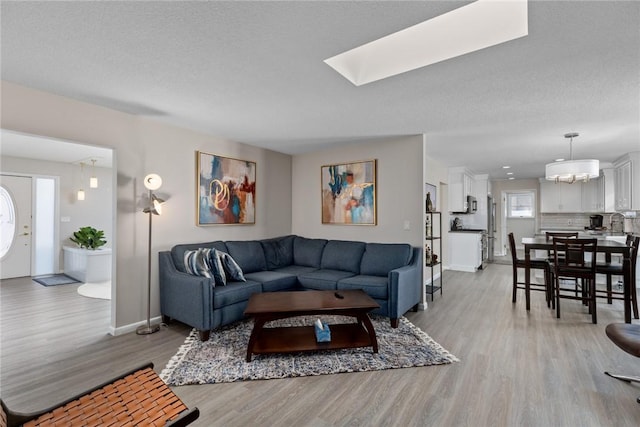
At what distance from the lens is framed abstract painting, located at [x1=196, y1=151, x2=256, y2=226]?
4.10m

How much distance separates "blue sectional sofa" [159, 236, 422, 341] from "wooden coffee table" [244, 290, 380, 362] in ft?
1.54

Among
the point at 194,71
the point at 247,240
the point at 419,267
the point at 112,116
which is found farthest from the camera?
the point at 247,240

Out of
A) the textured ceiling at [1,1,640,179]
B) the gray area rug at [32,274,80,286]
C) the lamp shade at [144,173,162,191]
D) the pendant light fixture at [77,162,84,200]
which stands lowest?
the gray area rug at [32,274,80,286]

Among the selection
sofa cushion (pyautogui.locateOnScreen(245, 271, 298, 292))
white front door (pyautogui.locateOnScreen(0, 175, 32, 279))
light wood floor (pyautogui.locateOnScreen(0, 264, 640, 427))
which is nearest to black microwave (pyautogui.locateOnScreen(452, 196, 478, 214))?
light wood floor (pyautogui.locateOnScreen(0, 264, 640, 427))

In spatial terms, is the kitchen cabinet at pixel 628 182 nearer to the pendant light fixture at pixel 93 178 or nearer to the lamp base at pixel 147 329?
the lamp base at pixel 147 329

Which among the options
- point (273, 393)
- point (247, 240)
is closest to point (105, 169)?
point (247, 240)

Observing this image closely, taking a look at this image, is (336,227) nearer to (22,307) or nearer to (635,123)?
(635,123)

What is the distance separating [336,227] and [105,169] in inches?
225

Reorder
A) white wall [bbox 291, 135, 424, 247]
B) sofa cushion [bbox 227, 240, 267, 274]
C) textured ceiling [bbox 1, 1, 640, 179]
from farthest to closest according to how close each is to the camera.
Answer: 1. white wall [bbox 291, 135, 424, 247]
2. sofa cushion [bbox 227, 240, 267, 274]
3. textured ceiling [bbox 1, 1, 640, 179]

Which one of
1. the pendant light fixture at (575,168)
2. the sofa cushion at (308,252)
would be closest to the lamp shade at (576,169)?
the pendant light fixture at (575,168)

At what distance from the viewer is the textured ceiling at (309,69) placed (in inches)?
66.0

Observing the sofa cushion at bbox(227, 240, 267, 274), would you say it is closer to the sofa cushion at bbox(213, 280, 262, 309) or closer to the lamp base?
the sofa cushion at bbox(213, 280, 262, 309)

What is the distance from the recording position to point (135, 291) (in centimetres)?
342

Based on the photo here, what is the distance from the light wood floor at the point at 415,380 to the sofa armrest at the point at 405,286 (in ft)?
0.96
